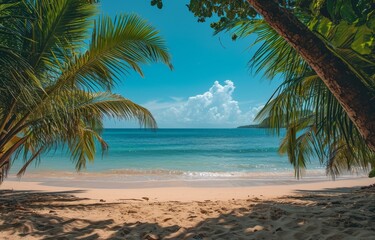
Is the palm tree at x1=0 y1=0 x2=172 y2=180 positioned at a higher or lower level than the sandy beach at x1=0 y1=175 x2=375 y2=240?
higher

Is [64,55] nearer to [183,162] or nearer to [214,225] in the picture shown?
[214,225]

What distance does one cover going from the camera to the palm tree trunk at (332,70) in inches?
74.0

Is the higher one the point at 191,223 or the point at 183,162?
the point at 183,162

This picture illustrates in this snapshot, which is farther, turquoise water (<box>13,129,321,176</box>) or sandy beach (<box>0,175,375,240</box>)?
turquoise water (<box>13,129,321,176</box>)

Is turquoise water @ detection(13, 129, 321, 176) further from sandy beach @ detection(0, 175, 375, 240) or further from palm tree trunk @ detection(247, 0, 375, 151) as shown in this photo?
palm tree trunk @ detection(247, 0, 375, 151)

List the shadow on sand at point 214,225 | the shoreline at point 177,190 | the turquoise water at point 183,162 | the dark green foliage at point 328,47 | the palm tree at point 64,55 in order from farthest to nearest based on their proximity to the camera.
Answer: the turquoise water at point 183,162, the shoreline at point 177,190, the palm tree at point 64,55, the shadow on sand at point 214,225, the dark green foliage at point 328,47

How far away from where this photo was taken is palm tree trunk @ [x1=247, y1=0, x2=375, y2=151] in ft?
6.16

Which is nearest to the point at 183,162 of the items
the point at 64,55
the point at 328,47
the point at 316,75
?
the point at 64,55

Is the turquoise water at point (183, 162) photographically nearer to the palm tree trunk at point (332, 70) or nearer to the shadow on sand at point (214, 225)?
the shadow on sand at point (214, 225)

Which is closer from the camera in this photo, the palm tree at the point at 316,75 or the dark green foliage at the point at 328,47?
the dark green foliage at the point at 328,47

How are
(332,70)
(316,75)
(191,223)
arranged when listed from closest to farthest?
(332,70)
(316,75)
(191,223)

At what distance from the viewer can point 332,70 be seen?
1973 mm

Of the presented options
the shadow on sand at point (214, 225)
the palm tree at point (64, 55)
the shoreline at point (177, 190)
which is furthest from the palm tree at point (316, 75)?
the shoreline at point (177, 190)

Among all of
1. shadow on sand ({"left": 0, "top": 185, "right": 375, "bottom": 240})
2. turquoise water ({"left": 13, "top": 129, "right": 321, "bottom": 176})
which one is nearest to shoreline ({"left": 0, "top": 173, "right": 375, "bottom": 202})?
turquoise water ({"left": 13, "top": 129, "right": 321, "bottom": 176})
